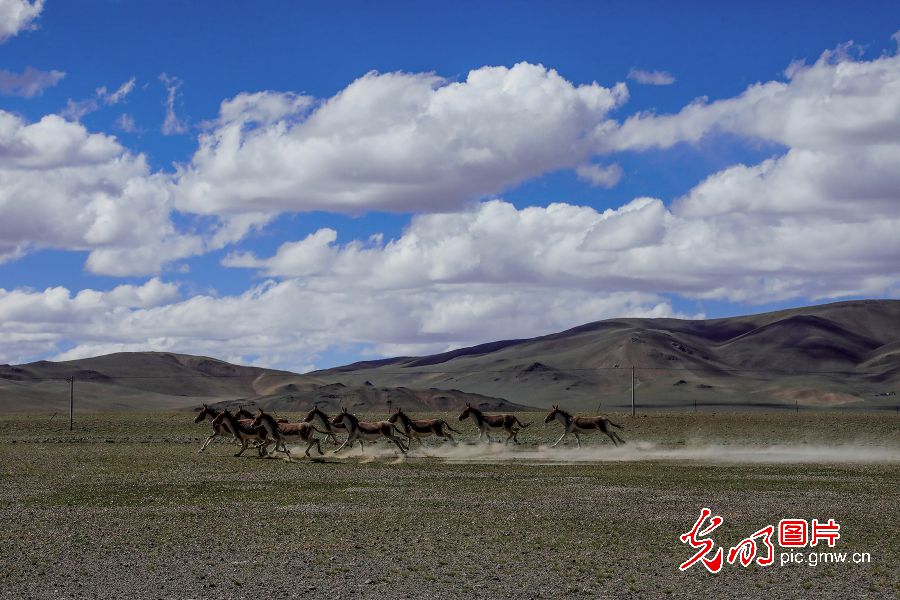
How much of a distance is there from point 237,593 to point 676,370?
166 metres

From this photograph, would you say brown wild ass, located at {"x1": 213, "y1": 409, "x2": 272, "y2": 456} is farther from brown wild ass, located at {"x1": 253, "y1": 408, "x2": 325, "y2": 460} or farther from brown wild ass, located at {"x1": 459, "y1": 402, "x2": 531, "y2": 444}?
brown wild ass, located at {"x1": 459, "y1": 402, "x2": 531, "y2": 444}

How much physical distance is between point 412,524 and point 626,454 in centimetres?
2202

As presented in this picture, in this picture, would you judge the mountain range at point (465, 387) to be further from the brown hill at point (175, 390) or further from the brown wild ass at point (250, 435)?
the brown wild ass at point (250, 435)

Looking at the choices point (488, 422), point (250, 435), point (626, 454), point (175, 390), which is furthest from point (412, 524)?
point (175, 390)

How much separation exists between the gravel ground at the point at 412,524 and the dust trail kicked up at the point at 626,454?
1.17m

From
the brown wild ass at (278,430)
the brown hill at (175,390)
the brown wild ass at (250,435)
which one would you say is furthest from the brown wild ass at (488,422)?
the brown hill at (175,390)

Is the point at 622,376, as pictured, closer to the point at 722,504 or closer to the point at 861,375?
the point at 861,375

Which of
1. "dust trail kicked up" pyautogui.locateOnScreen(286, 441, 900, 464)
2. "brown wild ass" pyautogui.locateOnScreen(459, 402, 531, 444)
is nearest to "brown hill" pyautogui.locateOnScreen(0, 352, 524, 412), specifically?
"brown wild ass" pyautogui.locateOnScreen(459, 402, 531, 444)

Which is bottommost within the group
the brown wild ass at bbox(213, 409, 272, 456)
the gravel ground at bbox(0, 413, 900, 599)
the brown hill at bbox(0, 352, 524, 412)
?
the gravel ground at bbox(0, 413, 900, 599)

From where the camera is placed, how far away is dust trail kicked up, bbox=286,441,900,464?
3831cm

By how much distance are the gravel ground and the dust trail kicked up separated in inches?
46.0

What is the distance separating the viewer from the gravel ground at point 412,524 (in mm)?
15180

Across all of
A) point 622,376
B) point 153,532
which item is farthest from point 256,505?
point 622,376

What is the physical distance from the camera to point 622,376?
167750 millimetres
